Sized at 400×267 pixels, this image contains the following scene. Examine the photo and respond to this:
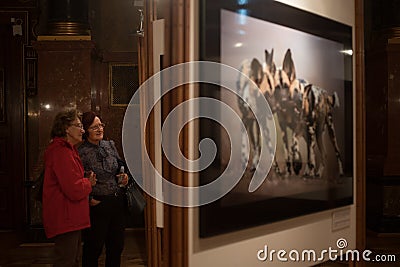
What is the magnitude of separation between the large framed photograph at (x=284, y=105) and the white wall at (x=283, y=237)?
0.20 feet

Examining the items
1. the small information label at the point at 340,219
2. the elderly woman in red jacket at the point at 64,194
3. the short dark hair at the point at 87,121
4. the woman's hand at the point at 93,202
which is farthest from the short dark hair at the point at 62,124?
the small information label at the point at 340,219

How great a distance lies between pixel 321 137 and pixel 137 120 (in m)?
4.58

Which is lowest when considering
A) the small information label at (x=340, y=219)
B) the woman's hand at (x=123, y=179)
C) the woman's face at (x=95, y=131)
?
the small information label at (x=340, y=219)

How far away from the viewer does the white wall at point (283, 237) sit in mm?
2682

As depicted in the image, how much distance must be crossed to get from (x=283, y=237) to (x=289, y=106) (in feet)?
2.41

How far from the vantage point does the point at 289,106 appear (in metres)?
3.21

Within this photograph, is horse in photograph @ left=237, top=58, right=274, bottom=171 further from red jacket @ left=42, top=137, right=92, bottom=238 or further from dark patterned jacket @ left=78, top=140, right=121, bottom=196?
dark patterned jacket @ left=78, top=140, right=121, bottom=196

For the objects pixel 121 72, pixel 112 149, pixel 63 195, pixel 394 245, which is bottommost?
pixel 394 245

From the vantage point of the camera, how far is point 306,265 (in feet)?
11.5

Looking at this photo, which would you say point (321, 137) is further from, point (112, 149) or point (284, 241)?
point (112, 149)

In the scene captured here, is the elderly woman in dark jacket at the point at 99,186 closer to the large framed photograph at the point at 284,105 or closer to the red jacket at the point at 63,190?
the red jacket at the point at 63,190

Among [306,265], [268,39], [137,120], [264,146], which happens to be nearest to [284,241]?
[306,265]

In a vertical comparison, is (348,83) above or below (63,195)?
above

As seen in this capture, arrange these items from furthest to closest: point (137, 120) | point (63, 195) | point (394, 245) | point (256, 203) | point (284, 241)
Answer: point (137, 120) → point (394, 245) → point (63, 195) → point (284, 241) → point (256, 203)
